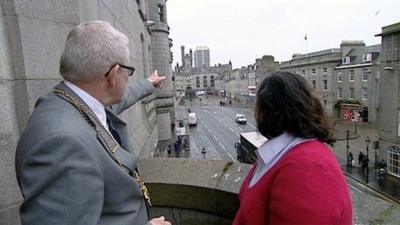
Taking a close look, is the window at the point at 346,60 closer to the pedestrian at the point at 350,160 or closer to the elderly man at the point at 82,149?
the pedestrian at the point at 350,160

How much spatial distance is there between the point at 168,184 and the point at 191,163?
45 centimetres

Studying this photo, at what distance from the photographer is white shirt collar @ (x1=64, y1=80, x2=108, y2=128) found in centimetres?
151

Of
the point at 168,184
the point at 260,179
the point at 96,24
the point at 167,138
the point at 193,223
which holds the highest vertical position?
the point at 96,24

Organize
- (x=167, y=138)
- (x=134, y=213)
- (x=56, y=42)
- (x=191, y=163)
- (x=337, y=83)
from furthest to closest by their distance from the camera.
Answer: (x=337, y=83) < (x=167, y=138) < (x=191, y=163) < (x=56, y=42) < (x=134, y=213)

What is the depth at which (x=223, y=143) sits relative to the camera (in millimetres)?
36938

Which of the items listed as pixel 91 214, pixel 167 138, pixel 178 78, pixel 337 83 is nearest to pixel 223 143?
pixel 167 138

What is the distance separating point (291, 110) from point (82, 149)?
3.33 feet

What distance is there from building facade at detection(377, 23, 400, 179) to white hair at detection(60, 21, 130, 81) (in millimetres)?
25012

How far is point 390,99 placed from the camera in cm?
2373

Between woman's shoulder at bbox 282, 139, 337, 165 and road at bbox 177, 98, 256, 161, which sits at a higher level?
woman's shoulder at bbox 282, 139, 337, 165

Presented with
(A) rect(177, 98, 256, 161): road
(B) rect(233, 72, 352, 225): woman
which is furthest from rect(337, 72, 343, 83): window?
(B) rect(233, 72, 352, 225): woman

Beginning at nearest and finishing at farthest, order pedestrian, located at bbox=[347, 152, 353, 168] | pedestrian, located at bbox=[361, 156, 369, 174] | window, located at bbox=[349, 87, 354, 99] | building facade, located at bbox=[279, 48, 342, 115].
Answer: pedestrian, located at bbox=[361, 156, 369, 174], pedestrian, located at bbox=[347, 152, 353, 168], window, located at bbox=[349, 87, 354, 99], building facade, located at bbox=[279, 48, 342, 115]

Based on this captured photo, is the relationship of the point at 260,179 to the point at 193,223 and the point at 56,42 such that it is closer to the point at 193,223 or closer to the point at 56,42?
the point at 193,223

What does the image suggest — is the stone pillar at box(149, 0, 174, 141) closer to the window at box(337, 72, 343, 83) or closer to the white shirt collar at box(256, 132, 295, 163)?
the white shirt collar at box(256, 132, 295, 163)
